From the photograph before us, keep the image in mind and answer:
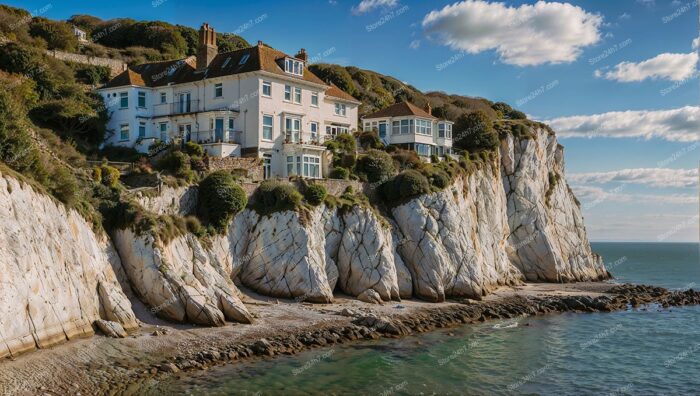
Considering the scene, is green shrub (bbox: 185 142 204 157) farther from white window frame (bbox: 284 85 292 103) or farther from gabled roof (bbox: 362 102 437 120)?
gabled roof (bbox: 362 102 437 120)

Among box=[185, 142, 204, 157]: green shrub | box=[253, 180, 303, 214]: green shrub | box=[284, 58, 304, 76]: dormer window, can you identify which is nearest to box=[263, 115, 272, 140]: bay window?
box=[284, 58, 304, 76]: dormer window

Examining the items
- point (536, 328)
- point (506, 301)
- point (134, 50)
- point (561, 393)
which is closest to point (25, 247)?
point (561, 393)

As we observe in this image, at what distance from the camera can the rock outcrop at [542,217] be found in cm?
6519

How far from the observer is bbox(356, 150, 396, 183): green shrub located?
55.2m

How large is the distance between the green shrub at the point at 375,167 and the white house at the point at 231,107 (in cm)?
345

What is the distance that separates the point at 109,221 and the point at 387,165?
26.1m

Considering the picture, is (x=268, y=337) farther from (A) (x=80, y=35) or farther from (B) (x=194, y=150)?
(A) (x=80, y=35)

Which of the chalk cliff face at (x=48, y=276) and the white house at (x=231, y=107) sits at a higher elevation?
the white house at (x=231, y=107)

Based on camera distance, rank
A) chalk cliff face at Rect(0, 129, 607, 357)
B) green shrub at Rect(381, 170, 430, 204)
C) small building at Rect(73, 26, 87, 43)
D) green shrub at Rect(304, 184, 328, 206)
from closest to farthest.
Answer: chalk cliff face at Rect(0, 129, 607, 357), green shrub at Rect(304, 184, 328, 206), green shrub at Rect(381, 170, 430, 204), small building at Rect(73, 26, 87, 43)

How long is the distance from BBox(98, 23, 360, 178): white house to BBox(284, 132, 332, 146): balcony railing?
0.09 m

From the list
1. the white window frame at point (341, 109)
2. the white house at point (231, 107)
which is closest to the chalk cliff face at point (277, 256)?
the white house at point (231, 107)

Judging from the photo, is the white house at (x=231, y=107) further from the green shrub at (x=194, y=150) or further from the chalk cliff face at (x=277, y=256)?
the chalk cliff face at (x=277, y=256)

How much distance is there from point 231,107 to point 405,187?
16.0 metres

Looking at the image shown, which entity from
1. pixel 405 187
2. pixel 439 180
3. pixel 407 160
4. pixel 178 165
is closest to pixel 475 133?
pixel 407 160
